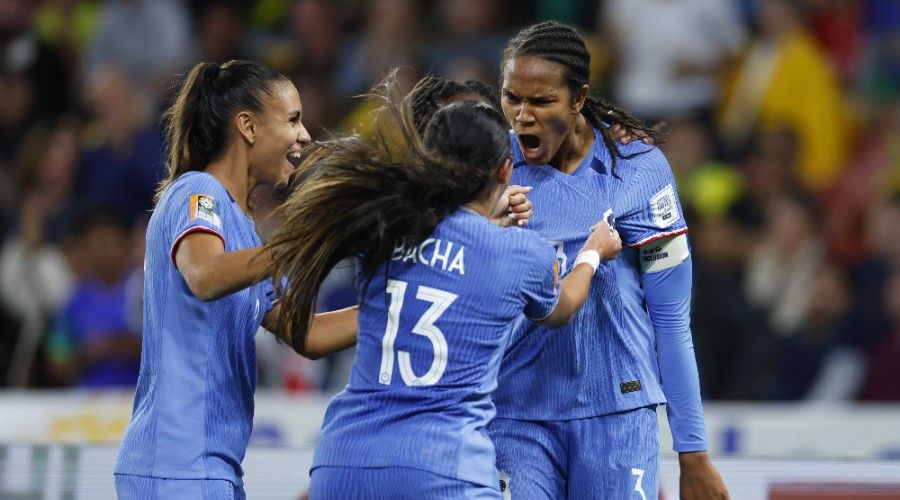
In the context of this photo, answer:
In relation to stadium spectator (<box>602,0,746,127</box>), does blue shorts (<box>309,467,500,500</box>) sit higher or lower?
lower

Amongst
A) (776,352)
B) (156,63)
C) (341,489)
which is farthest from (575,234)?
(156,63)

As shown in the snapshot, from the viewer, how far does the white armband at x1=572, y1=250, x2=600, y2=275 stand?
3.71 m

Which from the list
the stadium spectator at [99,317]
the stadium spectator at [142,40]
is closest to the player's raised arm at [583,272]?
the stadium spectator at [99,317]

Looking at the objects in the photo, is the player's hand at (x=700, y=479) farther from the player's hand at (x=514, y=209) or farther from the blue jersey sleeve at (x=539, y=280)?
the player's hand at (x=514, y=209)

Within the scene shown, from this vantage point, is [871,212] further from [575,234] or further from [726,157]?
[575,234]

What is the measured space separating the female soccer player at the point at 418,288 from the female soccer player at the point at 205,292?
17 centimetres

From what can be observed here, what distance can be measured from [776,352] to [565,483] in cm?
424

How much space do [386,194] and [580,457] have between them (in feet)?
3.30

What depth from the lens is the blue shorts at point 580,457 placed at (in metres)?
3.88

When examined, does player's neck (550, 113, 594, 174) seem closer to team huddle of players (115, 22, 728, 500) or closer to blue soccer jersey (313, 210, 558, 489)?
team huddle of players (115, 22, 728, 500)

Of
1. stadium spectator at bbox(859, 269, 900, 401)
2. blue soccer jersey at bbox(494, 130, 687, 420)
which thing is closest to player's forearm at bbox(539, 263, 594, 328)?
blue soccer jersey at bbox(494, 130, 687, 420)

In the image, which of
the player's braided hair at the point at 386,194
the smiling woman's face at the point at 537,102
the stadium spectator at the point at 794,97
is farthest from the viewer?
the stadium spectator at the point at 794,97

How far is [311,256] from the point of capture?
344 cm

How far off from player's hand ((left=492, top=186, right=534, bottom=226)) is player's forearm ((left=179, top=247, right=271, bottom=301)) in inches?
24.8
